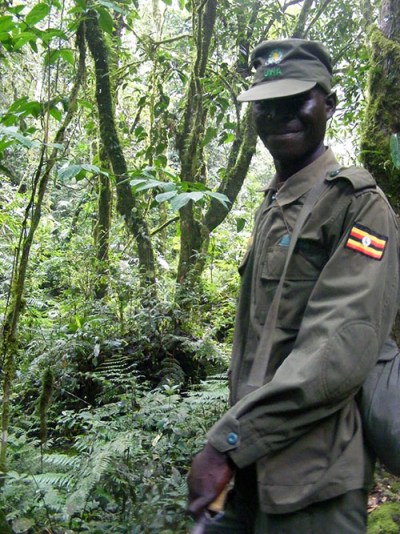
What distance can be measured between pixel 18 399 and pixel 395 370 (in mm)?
4679

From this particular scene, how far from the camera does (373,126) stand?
11.9 ft

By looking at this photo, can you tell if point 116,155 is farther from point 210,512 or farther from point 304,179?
point 210,512

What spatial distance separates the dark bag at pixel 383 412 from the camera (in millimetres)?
1572

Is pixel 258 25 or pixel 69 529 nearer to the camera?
pixel 69 529

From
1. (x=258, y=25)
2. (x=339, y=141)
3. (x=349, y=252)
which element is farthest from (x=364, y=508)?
(x=339, y=141)

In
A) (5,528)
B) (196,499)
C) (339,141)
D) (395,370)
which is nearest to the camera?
(196,499)

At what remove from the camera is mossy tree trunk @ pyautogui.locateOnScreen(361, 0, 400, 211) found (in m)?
3.52

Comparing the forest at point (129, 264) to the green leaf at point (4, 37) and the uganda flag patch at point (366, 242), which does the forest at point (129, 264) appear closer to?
the green leaf at point (4, 37)

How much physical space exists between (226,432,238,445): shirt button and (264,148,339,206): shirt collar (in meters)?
0.75

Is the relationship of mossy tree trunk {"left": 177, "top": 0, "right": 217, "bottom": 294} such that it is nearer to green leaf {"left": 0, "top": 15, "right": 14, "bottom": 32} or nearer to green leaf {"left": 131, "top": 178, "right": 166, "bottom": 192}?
green leaf {"left": 131, "top": 178, "right": 166, "bottom": 192}

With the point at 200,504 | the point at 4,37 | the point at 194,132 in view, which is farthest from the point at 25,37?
the point at 194,132

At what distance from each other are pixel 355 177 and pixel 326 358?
20.8 inches

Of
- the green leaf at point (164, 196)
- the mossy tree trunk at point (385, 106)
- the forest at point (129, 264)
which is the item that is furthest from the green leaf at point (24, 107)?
the mossy tree trunk at point (385, 106)

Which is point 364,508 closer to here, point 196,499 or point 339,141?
point 196,499
